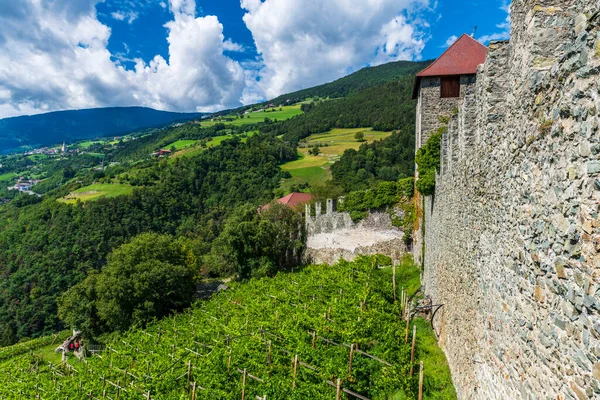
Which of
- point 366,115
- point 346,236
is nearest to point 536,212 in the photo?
point 346,236

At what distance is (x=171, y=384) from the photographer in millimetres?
10500

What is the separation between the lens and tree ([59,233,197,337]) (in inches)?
857

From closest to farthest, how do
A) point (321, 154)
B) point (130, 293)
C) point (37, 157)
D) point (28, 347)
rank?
Result: point (130, 293), point (28, 347), point (321, 154), point (37, 157)

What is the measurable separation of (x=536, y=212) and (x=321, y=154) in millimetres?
70869

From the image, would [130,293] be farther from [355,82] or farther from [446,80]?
[355,82]

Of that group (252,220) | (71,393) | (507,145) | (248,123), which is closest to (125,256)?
(252,220)

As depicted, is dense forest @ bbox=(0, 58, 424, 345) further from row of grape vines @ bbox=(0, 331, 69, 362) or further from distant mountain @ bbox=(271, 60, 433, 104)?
distant mountain @ bbox=(271, 60, 433, 104)

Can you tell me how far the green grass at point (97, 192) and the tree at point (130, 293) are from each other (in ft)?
144

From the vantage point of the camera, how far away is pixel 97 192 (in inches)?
2638

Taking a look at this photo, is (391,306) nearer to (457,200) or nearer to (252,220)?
(457,200)

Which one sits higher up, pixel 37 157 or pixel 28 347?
pixel 37 157

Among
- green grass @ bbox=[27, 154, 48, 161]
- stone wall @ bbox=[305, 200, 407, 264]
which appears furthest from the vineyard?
green grass @ bbox=[27, 154, 48, 161]

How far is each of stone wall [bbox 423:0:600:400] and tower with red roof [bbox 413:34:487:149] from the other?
9563mm

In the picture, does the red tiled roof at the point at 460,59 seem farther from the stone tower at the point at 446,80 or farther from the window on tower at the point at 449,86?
the window on tower at the point at 449,86
